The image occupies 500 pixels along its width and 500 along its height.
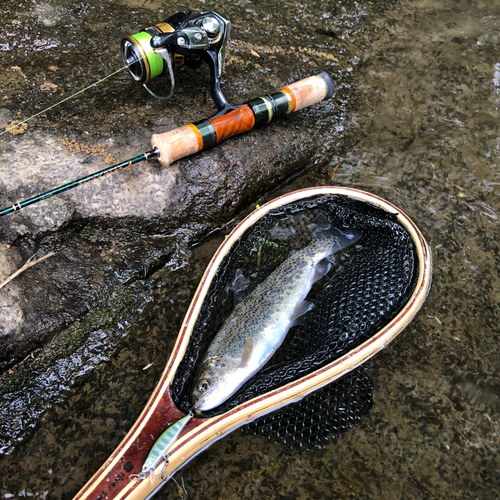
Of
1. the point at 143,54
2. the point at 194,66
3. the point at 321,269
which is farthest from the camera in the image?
the point at 194,66

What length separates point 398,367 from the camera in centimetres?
305

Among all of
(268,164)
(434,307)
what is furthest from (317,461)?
(268,164)

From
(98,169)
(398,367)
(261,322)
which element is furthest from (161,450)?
(98,169)

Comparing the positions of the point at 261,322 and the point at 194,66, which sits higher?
the point at 194,66

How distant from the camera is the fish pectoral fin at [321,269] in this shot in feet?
10.8

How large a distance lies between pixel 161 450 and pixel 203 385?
1.59ft

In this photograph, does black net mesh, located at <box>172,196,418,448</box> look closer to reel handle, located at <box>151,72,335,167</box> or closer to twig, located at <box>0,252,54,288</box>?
reel handle, located at <box>151,72,335,167</box>

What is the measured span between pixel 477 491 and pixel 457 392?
1.99 ft

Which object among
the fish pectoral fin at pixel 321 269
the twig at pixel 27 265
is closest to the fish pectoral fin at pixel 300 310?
the fish pectoral fin at pixel 321 269

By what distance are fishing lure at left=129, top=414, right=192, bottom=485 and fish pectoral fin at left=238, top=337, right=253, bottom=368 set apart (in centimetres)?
59

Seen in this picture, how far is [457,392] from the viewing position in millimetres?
2973

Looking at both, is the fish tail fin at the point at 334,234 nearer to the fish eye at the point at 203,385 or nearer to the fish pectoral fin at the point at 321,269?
the fish pectoral fin at the point at 321,269

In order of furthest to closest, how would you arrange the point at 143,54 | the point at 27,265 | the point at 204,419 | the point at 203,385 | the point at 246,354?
the point at 143,54, the point at 27,265, the point at 246,354, the point at 203,385, the point at 204,419

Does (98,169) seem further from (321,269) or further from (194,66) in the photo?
(321,269)
